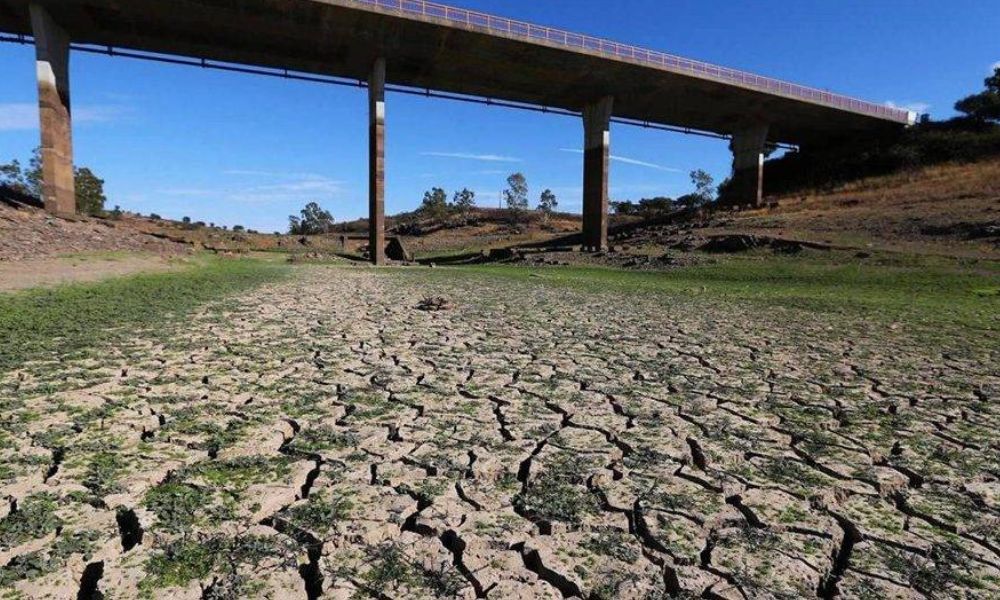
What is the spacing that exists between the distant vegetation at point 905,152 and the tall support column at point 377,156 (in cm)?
3256

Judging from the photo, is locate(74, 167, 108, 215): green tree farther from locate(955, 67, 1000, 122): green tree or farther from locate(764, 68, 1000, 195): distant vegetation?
locate(955, 67, 1000, 122): green tree

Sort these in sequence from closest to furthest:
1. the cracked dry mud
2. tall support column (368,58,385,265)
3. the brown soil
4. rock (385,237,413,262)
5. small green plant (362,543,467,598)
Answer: small green plant (362,543,467,598), the cracked dry mud, the brown soil, tall support column (368,58,385,265), rock (385,237,413,262)

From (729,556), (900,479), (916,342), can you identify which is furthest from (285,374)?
(916,342)

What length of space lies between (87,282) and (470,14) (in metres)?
19.2

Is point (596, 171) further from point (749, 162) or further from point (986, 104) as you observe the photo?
point (986, 104)

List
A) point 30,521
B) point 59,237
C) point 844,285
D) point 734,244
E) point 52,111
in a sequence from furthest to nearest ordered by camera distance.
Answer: point 734,244, point 52,111, point 59,237, point 844,285, point 30,521

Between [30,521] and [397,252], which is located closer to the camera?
[30,521]

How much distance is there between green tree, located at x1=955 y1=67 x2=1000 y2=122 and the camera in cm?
4319

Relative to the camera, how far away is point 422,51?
2581 centimetres

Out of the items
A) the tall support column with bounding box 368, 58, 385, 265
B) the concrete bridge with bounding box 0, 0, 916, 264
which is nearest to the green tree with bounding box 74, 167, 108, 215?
the concrete bridge with bounding box 0, 0, 916, 264

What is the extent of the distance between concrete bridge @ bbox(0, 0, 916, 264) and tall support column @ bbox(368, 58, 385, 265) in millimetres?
64

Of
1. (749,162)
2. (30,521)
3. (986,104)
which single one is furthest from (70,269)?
(986,104)

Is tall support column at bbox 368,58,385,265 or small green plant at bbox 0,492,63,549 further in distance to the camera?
tall support column at bbox 368,58,385,265

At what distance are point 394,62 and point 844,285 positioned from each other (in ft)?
72.3
